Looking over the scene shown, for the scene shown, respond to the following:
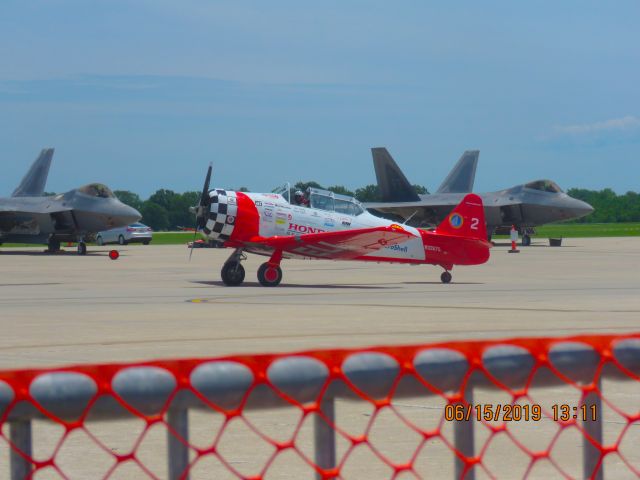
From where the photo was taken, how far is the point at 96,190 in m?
42.5

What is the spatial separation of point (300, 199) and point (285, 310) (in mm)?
7120

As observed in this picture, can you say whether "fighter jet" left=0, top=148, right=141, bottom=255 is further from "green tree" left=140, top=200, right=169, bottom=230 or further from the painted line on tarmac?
"green tree" left=140, top=200, right=169, bottom=230

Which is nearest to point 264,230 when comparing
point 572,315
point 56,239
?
point 572,315

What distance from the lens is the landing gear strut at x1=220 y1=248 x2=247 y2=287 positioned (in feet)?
72.2

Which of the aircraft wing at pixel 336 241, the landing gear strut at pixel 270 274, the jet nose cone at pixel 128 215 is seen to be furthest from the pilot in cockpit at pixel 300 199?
the jet nose cone at pixel 128 215

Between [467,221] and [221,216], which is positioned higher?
[467,221]

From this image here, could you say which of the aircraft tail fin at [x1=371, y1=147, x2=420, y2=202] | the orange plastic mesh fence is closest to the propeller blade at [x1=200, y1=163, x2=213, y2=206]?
the orange plastic mesh fence

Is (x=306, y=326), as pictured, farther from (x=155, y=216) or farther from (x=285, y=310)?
(x=155, y=216)

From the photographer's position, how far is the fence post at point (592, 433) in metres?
3.45

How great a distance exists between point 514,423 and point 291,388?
12.1 feet

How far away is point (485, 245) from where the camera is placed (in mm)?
23375

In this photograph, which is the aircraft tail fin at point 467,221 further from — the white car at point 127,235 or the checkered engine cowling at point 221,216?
the white car at point 127,235

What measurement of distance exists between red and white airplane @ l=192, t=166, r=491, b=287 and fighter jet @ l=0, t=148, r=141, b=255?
20563 mm

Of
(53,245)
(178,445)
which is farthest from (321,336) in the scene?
(53,245)
